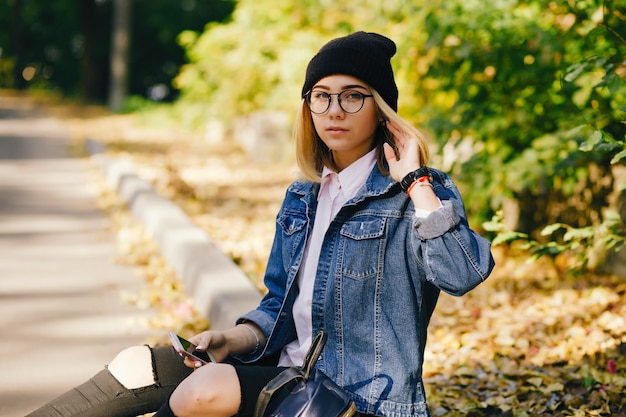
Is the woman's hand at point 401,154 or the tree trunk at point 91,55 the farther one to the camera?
the tree trunk at point 91,55

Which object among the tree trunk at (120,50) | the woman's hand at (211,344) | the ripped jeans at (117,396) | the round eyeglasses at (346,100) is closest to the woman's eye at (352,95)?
the round eyeglasses at (346,100)

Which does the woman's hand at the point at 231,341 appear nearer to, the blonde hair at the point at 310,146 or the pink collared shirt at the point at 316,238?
the pink collared shirt at the point at 316,238

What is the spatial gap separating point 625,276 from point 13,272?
14.0 feet

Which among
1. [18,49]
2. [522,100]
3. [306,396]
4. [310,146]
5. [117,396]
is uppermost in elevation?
[310,146]

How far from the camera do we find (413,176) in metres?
2.15

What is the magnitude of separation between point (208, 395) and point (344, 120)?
90 centimetres

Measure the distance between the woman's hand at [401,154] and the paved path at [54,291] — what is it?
205 cm

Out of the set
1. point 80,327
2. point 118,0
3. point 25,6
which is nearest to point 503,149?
point 80,327

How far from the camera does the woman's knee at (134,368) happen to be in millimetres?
2295

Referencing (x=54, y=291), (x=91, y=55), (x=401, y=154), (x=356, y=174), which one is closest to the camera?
(x=401, y=154)

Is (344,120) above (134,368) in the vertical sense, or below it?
above

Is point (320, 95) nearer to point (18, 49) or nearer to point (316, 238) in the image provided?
point (316, 238)

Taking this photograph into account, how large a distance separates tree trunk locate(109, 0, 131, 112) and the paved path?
13216mm

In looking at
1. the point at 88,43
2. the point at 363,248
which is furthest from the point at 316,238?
the point at 88,43
